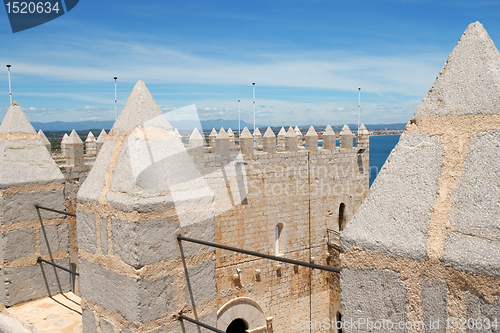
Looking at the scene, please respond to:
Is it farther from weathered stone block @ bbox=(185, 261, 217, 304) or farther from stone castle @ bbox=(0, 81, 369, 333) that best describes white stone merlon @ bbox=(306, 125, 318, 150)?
weathered stone block @ bbox=(185, 261, 217, 304)

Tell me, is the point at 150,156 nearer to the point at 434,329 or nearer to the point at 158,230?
the point at 158,230

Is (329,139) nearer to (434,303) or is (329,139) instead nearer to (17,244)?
(17,244)

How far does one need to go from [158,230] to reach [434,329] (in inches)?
52.0

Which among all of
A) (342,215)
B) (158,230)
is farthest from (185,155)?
(342,215)

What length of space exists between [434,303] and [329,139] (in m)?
11.2

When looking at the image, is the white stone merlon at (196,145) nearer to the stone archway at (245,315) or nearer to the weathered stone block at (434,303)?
the stone archway at (245,315)

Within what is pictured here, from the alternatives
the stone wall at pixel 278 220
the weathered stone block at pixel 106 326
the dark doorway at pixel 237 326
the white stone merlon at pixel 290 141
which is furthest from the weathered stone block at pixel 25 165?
the dark doorway at pixel 237 326

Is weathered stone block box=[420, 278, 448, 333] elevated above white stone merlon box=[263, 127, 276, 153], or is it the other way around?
white stone merlon box=[263, 127, 276, 153]

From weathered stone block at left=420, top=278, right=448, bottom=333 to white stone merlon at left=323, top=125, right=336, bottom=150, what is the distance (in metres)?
11.2

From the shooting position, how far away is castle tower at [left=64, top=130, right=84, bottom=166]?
27.1 feet

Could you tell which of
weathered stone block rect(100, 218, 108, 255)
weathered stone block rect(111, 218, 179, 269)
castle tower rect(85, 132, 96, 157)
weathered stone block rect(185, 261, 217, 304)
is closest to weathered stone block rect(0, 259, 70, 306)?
weathered stone block rect(100, 218, 108, 255)

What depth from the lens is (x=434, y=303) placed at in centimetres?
102

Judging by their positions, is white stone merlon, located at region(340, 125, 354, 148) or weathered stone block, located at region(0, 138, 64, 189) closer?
weathered stone block, located at region(0, 138, 64, 189)

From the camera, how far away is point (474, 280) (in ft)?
3.12
